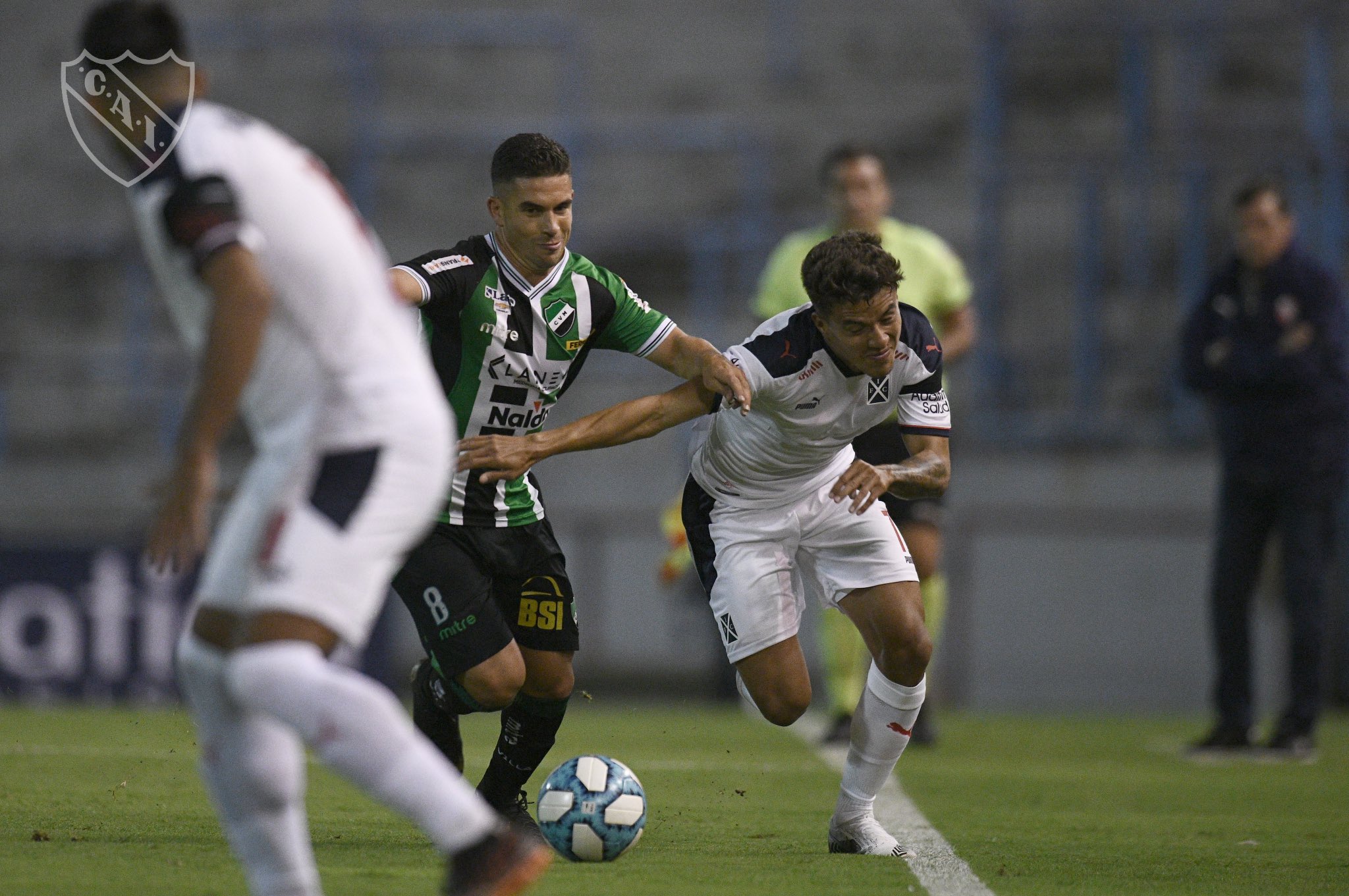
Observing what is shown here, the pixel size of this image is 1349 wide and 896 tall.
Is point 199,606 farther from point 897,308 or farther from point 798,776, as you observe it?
point 798,776

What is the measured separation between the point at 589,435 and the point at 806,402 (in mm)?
766

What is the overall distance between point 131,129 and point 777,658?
109 inches

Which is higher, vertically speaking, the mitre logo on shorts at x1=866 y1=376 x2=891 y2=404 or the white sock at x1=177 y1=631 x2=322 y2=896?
the mitre logo on shorts at x1=866 y1=376 x2=891 y2=404

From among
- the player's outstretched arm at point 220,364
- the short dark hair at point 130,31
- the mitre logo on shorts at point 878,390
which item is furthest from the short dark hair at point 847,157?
the player's outstretched arm at point 220,364

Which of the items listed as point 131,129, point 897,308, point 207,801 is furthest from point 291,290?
point 207,801

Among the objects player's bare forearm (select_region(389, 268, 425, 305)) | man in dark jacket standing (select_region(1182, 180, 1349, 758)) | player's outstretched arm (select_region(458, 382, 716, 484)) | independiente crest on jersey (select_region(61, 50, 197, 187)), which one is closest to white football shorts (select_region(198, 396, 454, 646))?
independiente crest on jersey (select_region(61, 50, 197, 187))

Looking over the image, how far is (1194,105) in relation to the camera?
14.7 meters

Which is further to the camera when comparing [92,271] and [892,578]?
[92,271]

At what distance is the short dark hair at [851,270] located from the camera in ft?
16.0

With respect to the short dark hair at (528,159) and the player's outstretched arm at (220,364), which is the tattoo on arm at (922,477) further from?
the player's outstretched arm at (220,364)

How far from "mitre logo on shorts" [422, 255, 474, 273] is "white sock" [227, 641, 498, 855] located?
75.5 inches

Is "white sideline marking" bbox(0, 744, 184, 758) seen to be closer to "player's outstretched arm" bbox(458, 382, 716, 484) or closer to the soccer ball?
the soccer ball

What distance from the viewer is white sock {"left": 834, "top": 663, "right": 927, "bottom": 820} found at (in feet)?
16.5

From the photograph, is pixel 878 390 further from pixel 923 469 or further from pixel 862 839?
pixel 862 839
